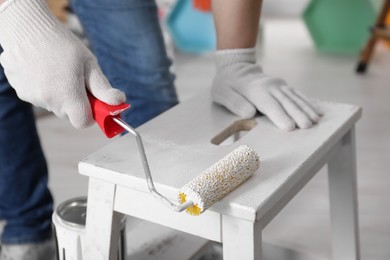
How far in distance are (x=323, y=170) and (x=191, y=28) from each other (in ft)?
3.65

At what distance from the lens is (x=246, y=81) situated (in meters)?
1.08

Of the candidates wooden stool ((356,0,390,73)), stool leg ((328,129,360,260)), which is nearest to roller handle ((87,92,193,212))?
stool leg ((328,129,360,260))

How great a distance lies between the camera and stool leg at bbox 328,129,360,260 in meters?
1.10

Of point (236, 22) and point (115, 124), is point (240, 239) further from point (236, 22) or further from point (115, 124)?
point (236, 22)

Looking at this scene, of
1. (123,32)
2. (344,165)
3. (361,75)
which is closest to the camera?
(344,165)

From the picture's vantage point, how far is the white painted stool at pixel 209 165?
0.82 metres

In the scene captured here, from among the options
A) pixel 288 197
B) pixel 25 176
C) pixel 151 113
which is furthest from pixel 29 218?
pixel 288 197

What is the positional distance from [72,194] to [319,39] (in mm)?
1422

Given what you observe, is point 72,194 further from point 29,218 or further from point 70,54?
point 70,54

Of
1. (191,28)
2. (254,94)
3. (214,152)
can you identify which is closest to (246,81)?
(254,94)

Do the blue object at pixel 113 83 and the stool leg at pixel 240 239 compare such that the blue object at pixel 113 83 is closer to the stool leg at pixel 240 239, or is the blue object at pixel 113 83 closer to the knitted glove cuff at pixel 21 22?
the knitted glove cuff at pixel 21 22

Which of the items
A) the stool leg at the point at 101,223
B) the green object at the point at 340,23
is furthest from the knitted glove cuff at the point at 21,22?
the green object at the point at 340,23

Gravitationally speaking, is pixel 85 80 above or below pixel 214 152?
above

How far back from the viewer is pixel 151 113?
50.6 inches
